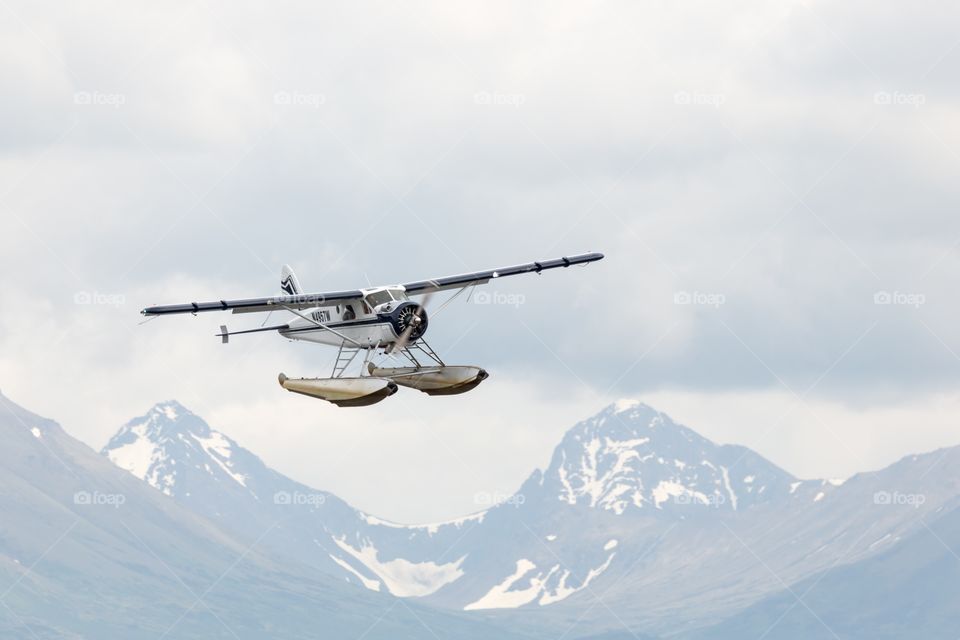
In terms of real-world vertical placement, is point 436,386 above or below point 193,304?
below

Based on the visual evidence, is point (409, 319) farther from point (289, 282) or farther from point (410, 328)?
point (289, 282)

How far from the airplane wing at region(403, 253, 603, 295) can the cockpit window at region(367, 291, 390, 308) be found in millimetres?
2753

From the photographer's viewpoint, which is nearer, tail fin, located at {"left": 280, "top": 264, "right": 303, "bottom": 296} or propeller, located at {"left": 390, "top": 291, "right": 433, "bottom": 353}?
propeller, located at {"left": 390, "top": 291, "right": 433, "bottom": 353}

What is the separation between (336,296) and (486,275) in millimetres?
9741

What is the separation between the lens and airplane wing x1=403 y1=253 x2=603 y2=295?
90.2 metres

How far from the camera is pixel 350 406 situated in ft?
269

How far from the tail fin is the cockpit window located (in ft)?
55.7

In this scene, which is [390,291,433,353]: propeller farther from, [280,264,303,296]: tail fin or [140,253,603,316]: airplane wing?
[280,264,303,296]: tail fin

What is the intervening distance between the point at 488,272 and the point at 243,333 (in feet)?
44.4

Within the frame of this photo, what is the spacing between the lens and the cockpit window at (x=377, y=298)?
8444cm

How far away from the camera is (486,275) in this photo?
91625 mm

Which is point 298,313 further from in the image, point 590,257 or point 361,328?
point 590,257

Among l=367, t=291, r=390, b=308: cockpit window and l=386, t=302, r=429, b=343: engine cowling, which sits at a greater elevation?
l=367, t=291, r=390, b=308: cockpit window

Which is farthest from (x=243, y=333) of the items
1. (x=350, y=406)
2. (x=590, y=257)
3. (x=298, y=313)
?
(x=590, y=257)
